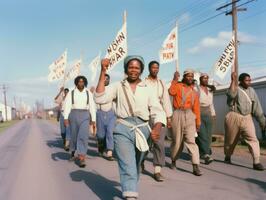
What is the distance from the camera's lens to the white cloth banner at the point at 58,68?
1756 cm

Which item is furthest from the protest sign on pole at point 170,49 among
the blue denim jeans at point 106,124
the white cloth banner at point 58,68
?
the blue denim jeans at point 106,124

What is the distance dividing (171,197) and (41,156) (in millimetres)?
6547

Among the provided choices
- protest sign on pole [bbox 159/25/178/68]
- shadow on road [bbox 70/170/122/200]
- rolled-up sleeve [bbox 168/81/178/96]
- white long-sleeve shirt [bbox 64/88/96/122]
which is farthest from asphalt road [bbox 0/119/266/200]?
protest sign on pole [bbox 159/25/178/68]

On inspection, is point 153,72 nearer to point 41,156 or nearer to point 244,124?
point 244,124

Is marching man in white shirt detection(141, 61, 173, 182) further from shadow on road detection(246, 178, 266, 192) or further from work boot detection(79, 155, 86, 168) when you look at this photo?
work boot detection(79, 155, 86, 168)

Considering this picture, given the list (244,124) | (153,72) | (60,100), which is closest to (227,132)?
(244,124)

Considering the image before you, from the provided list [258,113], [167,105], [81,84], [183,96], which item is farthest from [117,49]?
[167,105]

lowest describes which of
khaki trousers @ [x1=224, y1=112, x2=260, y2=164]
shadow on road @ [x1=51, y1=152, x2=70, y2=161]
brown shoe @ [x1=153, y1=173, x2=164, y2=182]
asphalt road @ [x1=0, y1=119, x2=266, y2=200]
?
shadow on road @ [x1=51, y1=152, x2=70, y2=161]

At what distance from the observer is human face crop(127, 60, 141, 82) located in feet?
18.7

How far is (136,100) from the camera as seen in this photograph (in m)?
5.75

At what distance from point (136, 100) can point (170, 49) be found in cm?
1165

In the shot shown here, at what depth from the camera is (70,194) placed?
7.01 metres

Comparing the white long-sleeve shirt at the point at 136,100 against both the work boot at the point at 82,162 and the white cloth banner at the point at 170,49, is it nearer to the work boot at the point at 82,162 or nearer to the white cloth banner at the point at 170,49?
the work boot at the point at 82,162

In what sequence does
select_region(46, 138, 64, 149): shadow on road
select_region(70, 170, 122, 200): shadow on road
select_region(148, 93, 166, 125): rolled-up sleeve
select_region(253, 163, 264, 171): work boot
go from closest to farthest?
select_region(148, 93, 166, 125): rolled-up sleeve
select_region(70, 170, 122, 200): shadow on road
select_region(253, 163, 264, 171): work boot
select_region(46, 138, 64, 149): shadow on road
